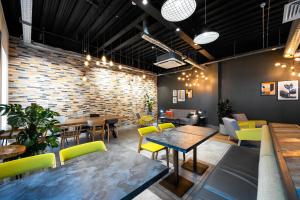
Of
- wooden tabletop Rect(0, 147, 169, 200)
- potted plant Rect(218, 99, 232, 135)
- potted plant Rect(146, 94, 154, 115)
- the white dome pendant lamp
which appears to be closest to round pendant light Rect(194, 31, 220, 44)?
the white dome pendant lamp

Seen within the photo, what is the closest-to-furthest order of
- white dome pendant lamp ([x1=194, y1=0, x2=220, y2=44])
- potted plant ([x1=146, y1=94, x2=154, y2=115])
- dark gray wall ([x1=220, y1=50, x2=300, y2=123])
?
white dome pendant lamp ([x1=194, y1=0, x2=220, y2=44])
dark gray wall ([x1=220, y1=50, x2=300, y2=123])
potted plant ([x1=146, y1=94, x2=154, y2=115])

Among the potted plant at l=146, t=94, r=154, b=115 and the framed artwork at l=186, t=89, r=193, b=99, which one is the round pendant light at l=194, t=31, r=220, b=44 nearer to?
the framed artwork at l=186, t=89, r=193, b=99

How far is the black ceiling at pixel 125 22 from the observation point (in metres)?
2.91

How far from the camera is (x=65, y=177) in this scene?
106 cm

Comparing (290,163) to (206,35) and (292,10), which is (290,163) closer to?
(206,35)

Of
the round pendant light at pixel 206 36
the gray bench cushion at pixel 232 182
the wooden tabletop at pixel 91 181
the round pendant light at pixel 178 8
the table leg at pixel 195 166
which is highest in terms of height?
the round pendant light at pixel 206 36

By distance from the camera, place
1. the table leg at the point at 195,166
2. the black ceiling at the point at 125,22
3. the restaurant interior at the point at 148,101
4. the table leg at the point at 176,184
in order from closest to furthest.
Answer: the restaurant interior at the point at 148,101 → the table leg at the point at 176,184 → the table leg at the point at 195,166 → the black ceiling at the point at 125,22

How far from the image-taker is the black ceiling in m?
2.91

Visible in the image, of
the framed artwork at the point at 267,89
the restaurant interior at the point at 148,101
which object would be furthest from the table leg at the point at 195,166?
the framed artwork at the point at 267,89

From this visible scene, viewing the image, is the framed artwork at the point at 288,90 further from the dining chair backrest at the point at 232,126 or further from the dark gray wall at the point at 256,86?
the dining chair backrest at the point at 232,126

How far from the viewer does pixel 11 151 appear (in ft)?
6.00

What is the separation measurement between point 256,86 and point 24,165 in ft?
23.4

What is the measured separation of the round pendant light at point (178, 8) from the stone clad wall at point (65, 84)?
4640mm

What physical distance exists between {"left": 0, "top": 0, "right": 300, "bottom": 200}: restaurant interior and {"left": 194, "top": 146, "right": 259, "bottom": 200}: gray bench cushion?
0.05 ft
